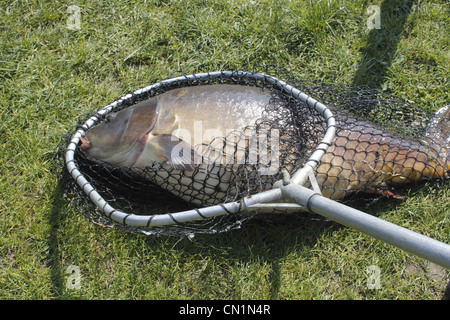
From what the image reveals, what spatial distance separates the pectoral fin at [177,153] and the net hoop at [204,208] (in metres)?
0.47

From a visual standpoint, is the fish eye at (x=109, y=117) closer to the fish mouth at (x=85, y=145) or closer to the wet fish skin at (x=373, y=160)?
the fish mouth at (x=85, y=145)

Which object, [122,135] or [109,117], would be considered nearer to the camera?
[122,135]

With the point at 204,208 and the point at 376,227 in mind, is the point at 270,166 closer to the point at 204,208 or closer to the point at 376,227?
the point at 204,208

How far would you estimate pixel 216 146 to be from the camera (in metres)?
2.85

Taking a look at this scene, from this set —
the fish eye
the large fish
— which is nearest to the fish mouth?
the large fish

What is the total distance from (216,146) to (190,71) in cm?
136

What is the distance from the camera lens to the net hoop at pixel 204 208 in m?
2.29

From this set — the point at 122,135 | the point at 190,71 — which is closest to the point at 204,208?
the point at 122,135

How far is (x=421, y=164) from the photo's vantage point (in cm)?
310

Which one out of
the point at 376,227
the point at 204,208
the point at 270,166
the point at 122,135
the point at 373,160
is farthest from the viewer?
the point at 122,135

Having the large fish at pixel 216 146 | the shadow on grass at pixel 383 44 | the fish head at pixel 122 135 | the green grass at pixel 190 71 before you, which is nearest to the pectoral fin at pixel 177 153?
the large fish at pixel 216 146

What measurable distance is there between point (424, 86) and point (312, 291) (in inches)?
86.9

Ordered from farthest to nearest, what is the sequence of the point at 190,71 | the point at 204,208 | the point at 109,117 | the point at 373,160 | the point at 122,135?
the point at 190,71, the point at 109,117, the point at 122,135, the point at 373,160, the point at 204,208

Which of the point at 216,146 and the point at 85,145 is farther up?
the point at 216,146
